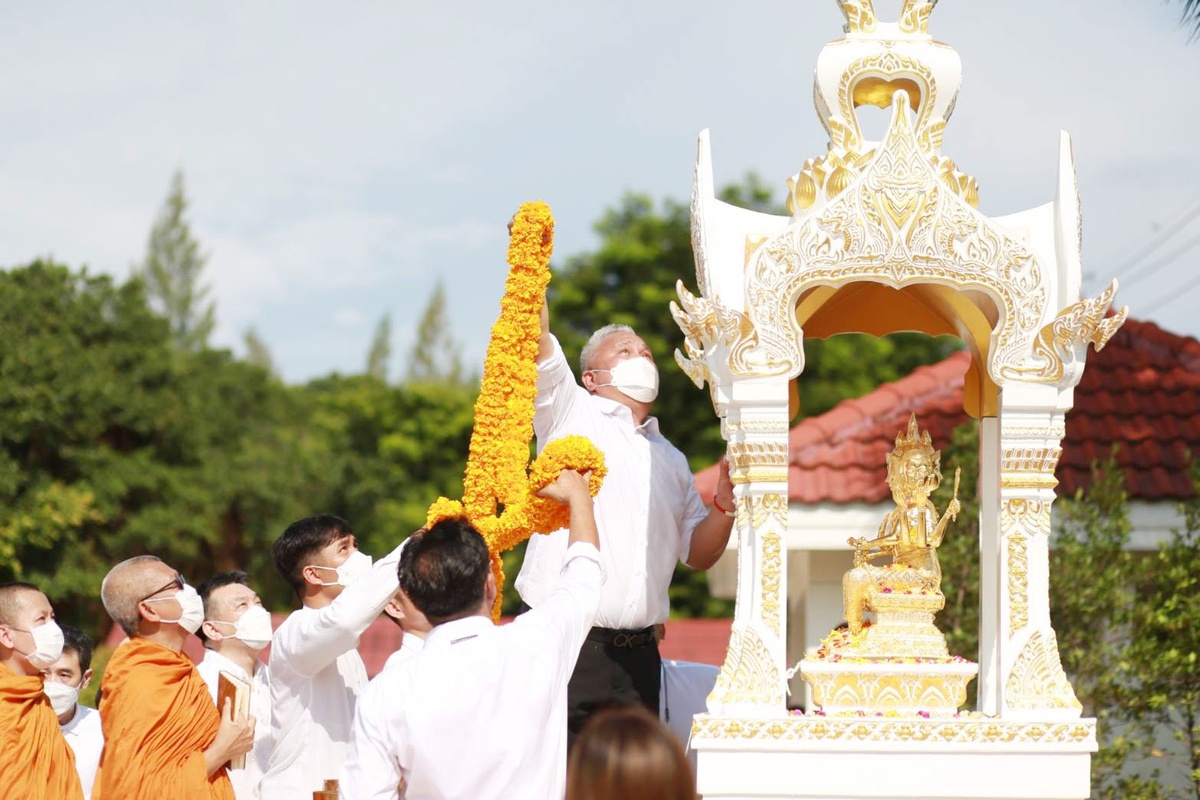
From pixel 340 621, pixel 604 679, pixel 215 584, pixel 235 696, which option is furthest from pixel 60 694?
pixel 604 679

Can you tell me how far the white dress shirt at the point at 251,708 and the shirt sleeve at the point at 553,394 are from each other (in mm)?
1711

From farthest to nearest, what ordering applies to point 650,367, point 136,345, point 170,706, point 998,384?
point 136,345
point 650,367
point 998,384
point 170,706

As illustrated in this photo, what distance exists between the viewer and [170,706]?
5840 mm

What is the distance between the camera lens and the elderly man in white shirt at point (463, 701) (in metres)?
4.50

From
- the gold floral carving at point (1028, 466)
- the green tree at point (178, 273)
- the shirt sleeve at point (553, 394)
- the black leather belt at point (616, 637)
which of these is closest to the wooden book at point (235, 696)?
the black leather belt at point (616, 637)

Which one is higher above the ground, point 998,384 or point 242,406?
point 242,406

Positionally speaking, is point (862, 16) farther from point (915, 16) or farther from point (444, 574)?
point (444, 574)

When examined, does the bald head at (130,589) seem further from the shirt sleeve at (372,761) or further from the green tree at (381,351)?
the green tree at (381,351)

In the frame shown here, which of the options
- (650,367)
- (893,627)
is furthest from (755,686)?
(650,367)

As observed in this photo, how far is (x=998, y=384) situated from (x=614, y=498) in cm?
176

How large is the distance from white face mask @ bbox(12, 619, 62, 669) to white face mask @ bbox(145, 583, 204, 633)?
393mm

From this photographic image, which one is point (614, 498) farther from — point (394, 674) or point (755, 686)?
point (394, 674)

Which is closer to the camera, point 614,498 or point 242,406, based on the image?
point 614,498

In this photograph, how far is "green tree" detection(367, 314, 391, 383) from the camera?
182 feet
